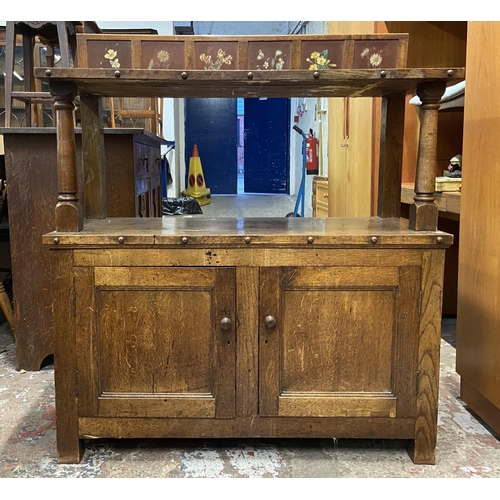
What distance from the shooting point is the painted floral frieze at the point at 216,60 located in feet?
5.52

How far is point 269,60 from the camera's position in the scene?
5.53 feet

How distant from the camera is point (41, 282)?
257 centimetres

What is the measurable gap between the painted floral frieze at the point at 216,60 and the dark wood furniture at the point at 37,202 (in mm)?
861

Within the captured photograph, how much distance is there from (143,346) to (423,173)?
101 cm

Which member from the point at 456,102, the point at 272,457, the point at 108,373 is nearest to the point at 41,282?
the point at 108,373

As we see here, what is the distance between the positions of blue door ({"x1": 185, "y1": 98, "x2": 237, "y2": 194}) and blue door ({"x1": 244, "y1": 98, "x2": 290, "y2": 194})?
0.65 m

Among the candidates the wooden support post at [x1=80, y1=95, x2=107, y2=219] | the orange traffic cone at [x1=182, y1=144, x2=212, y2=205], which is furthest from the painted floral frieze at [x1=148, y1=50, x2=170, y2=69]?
the orange traffic cone at [x1=182, y1=144, x2=212, y2=205]

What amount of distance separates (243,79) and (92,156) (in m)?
0.69

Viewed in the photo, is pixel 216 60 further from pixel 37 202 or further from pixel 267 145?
pixel 267 145

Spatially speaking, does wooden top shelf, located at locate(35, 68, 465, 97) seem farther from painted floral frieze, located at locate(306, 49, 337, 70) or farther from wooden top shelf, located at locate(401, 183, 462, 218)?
wooden top shelf, located at locate(401, 183, 462, 218)

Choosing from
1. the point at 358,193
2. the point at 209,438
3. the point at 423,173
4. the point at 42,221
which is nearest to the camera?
the point at 423,173

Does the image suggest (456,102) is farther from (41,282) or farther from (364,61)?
(41,282)

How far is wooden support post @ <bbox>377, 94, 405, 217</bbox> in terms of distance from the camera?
2033 mm

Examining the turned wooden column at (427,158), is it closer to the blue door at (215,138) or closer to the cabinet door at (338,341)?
the cabinet door at (338,341)
